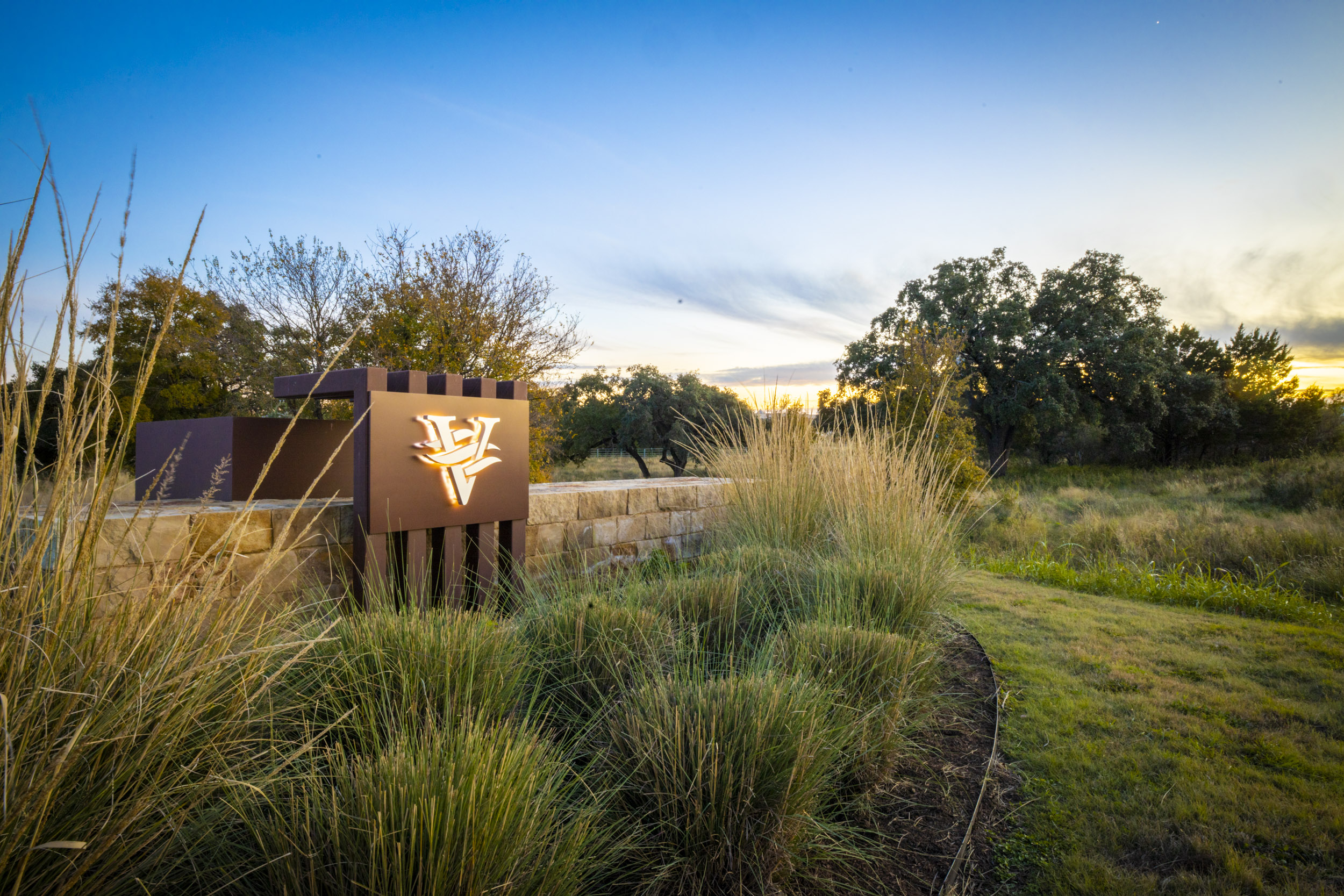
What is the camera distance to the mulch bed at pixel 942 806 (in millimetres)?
1510

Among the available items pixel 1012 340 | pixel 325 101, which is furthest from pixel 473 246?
pixel 1012 340

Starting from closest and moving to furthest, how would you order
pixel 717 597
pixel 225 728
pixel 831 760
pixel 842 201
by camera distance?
pixel 225 728 < pixel 831 760 < pixel 717 597 < pixel 842 201

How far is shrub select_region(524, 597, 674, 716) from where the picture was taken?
77.9 inches

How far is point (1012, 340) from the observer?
19.3 m

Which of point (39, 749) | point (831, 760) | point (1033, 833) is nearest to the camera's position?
point (39, 749)

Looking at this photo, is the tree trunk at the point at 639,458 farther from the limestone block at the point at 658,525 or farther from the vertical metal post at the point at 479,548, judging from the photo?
the vertical metal post at the point at 479,548

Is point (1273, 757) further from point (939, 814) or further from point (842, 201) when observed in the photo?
point (842, 201)

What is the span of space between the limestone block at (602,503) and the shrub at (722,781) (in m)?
2.99

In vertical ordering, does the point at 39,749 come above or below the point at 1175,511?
above

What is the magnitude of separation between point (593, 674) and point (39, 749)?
1443mm

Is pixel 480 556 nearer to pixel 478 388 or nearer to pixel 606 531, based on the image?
pixel 478 388

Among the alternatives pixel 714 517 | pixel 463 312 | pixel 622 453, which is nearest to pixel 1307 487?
pixel 714 517

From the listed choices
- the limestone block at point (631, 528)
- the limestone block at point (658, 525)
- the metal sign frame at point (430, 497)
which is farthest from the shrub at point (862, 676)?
the limestone block at point (658, 525)

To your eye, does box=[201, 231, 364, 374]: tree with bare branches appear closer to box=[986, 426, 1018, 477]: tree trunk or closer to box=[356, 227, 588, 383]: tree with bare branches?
box=[356, 227, 588, 383]: tree with bare branches
